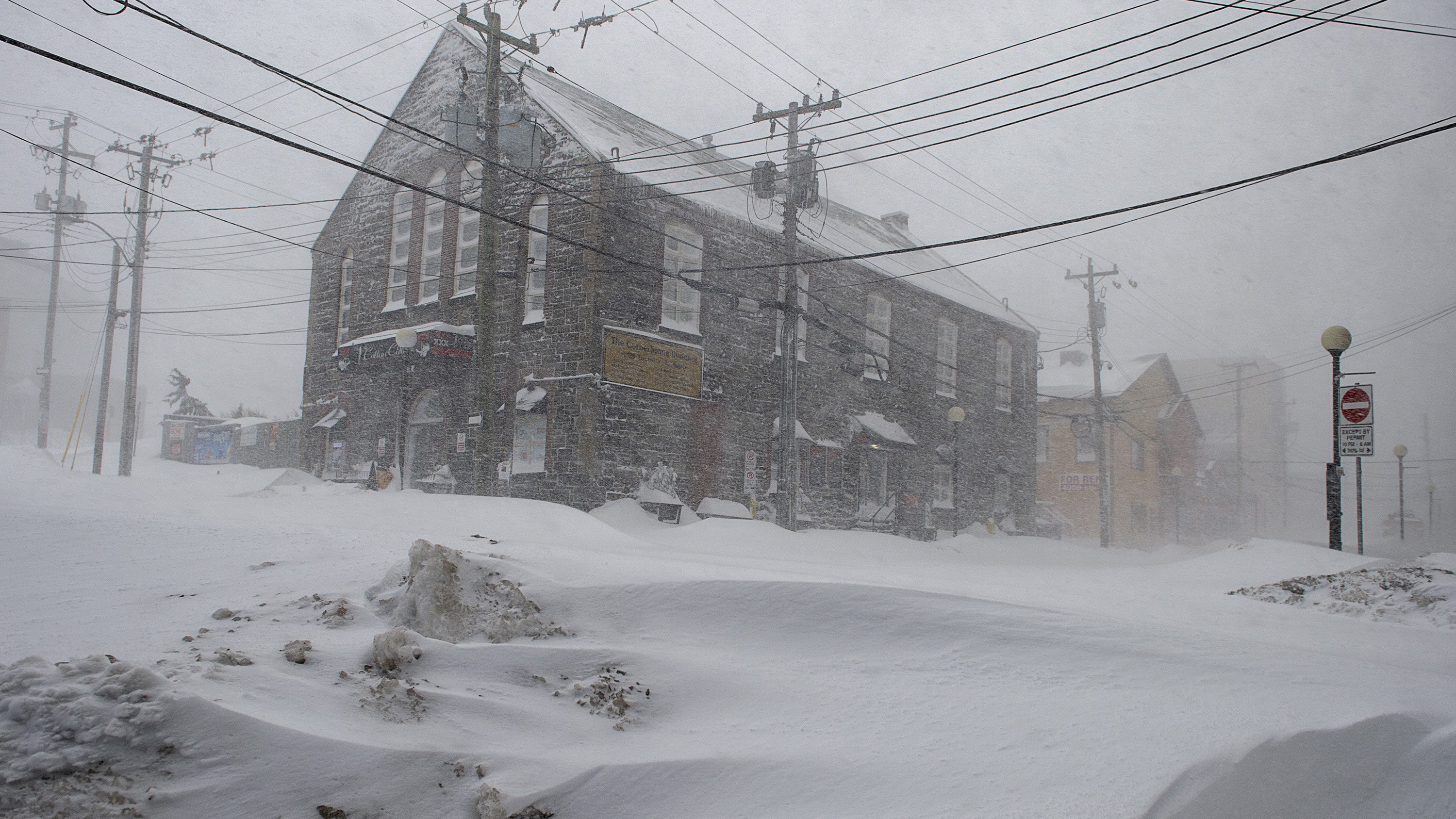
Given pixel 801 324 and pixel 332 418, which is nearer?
pixel 332 418

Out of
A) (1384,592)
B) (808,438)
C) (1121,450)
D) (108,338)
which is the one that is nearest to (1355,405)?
(1384,592)

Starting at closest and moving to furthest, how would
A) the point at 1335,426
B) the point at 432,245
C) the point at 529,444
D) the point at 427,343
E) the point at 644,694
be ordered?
the point at 644,694 < the point at 1335,426 < the point at 529,444 < the point at 427,343 < the point at 432,245

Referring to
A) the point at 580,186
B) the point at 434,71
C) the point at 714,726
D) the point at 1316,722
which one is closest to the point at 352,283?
the point at 434,71

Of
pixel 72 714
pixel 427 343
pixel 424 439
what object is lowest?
pixel 72 714

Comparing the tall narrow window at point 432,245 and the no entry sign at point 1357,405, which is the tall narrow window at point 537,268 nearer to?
the tall narrow window at point 432,245

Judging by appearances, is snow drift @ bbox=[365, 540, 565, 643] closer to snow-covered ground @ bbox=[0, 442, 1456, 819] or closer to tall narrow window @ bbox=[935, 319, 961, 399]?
snow-covered ground @ bbox=[0, 442, 1456, 819]

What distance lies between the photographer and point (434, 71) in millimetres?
19781

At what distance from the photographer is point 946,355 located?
27000mm

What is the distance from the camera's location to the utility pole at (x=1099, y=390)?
27.5 metres

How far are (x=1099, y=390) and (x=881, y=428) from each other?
10.4 m

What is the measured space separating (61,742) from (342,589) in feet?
8.15

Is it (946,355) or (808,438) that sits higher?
(946,355)

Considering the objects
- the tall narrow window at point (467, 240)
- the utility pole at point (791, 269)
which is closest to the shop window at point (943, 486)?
the utility pole at point (791, 269)

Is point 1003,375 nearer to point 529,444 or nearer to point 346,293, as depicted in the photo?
point 529,444
